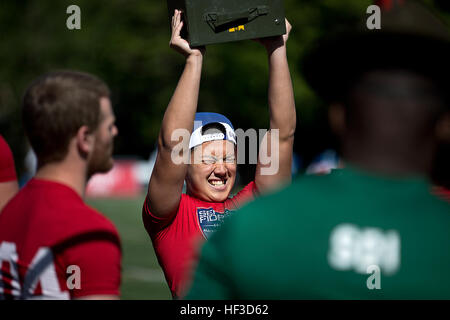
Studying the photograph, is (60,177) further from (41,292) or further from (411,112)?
(411,112)

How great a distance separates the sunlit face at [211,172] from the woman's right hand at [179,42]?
89 cm

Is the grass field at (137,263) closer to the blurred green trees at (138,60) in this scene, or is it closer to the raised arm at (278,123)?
the raised arm at (278,123)

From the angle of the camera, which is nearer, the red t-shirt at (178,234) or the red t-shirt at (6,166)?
the red t-shirt at (178,234)

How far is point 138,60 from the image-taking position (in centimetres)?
3891

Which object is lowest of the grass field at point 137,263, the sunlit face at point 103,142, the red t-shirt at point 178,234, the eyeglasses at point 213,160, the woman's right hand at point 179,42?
the grass field at point 137,263

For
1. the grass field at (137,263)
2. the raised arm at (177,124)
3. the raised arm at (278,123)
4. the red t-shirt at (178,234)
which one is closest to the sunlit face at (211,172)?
the red t-shirt at (178,234)

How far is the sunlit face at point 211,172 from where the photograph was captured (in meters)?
4.19

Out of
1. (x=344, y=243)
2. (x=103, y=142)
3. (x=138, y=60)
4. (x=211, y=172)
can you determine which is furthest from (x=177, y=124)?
(x=138, y=60)

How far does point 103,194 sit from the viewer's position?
91.1ft

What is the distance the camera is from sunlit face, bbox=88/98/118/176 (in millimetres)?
2662

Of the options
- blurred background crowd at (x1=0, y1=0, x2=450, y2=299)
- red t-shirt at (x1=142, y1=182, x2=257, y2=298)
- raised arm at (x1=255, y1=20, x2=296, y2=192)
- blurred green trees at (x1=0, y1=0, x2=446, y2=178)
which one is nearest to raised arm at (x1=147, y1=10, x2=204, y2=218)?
red t-shirt at (x1=142, y1=182, x2=257, y2=298)

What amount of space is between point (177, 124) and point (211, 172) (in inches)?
36.6

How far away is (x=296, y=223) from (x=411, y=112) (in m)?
0.39
